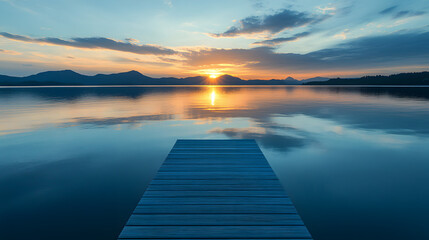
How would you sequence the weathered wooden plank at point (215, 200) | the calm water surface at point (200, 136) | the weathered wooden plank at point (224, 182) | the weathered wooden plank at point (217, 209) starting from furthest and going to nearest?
the weathered wooden plank at point (224, 182)
the calm water surface at point (200, 136)
the weathered wooden plank at point (215, 200)
the weathered wooden plank at point (217, 209)

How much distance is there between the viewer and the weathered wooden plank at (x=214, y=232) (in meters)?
4.33

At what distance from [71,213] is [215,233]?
5.56 m

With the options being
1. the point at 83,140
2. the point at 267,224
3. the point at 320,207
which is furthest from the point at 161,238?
the point at 83,140

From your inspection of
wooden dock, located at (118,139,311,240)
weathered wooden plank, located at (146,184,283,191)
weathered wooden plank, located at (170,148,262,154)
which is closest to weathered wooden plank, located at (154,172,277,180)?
wooden dock, located at (118,139,311,240)

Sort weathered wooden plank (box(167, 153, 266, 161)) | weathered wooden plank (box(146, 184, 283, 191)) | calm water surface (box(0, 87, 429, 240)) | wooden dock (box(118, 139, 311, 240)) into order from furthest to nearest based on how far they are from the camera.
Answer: weathered wooden plank (box(167, 153, 266, 161)) → calm water surface (box(0, 87, 429, 240)) → weathered wooden plank (box(146, 184, 283, 191)) → wooden dock (box(118, 139, 311, 240))

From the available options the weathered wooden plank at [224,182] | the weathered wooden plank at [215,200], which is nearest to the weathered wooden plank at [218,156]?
the weathered wooden plank at [224,182]

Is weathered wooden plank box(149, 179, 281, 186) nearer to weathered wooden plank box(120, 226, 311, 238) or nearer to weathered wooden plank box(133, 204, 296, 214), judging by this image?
weathered wooden plank box(133, 204, 296, 214)

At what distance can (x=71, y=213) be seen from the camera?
6.84 m

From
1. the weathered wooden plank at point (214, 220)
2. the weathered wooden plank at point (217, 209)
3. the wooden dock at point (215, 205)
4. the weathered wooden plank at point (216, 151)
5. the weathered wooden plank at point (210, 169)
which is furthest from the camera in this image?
the weathered wooden plank at point (216, 151)

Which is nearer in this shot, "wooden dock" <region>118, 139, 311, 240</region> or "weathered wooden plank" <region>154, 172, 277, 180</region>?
"wooden dock" <region>118, 139, 311, 240</region>

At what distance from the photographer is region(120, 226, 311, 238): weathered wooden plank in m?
4.33

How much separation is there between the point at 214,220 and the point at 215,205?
579mm

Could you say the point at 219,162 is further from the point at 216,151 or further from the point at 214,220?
the point at 214,220

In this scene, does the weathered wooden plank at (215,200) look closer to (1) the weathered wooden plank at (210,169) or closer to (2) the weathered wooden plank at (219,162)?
(1) the weathered wooden plank at (210,169)
